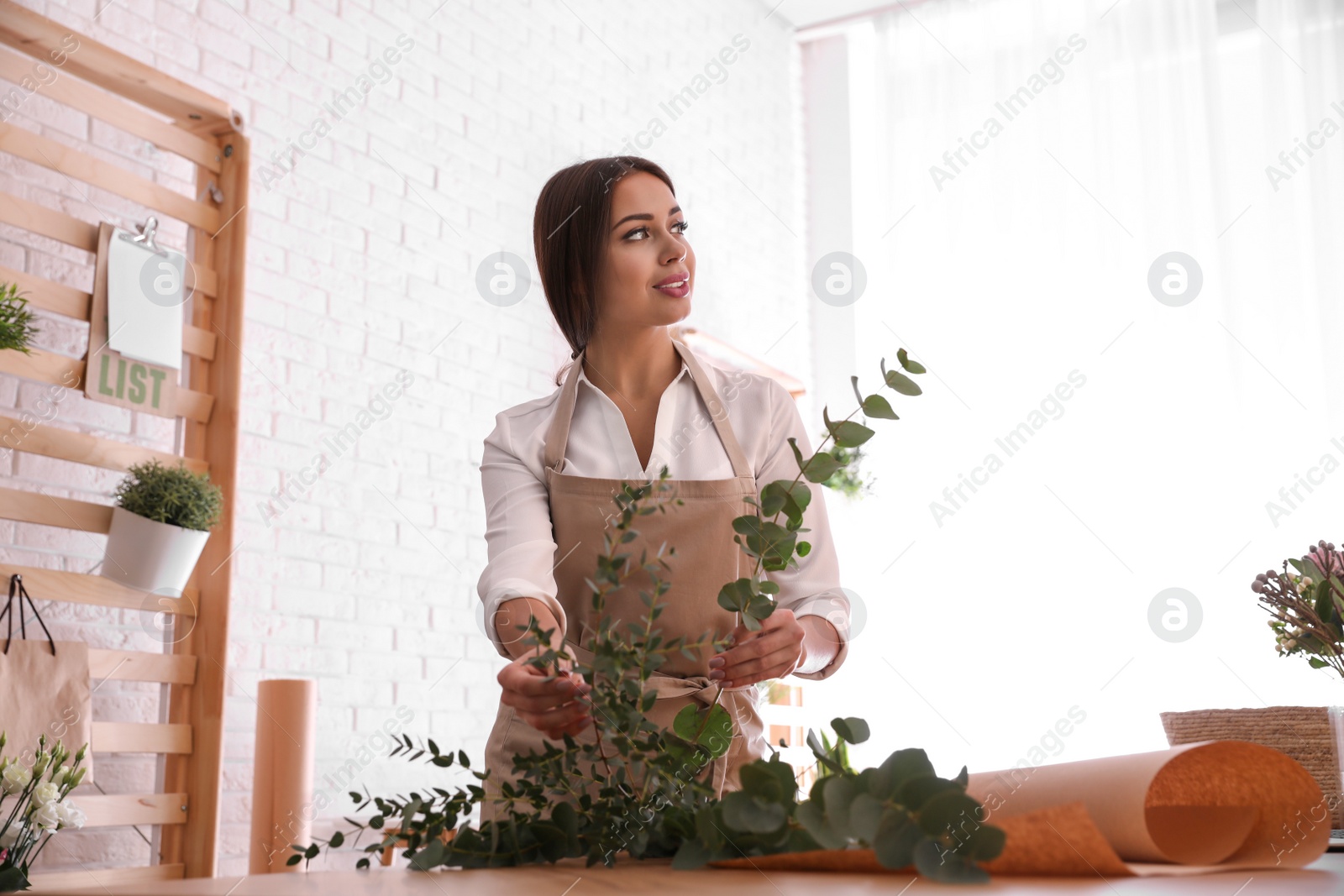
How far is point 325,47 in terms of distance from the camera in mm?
3471

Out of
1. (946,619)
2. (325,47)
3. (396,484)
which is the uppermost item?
(325,47)

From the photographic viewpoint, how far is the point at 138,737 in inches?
98.7

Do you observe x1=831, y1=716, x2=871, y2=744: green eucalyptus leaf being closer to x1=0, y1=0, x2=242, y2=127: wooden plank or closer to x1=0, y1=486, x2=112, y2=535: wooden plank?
x1=0, y1=486, x2=112, y2=535: wooden plank

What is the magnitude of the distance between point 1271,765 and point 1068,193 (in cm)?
554

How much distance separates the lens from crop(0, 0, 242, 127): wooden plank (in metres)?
2.44

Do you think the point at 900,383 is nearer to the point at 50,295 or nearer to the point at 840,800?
the point at 840,800

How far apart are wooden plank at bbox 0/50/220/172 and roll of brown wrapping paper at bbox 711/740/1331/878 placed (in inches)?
101

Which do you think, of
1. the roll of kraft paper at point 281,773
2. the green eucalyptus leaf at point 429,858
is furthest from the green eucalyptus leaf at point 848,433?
the roll of kraft paper at point 281,773

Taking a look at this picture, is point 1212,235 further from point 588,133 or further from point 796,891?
point 796,891

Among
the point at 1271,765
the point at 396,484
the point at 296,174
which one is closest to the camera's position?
the point at 1271,765

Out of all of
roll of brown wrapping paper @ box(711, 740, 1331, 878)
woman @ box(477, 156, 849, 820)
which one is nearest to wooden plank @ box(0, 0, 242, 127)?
woman @ box(477, 156, 849, 820)

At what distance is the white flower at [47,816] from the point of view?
183 cm

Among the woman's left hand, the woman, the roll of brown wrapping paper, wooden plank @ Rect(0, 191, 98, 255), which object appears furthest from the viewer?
wooden plank @ Rect(0, 191, 98, 255)

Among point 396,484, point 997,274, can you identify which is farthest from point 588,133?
point 997,274
